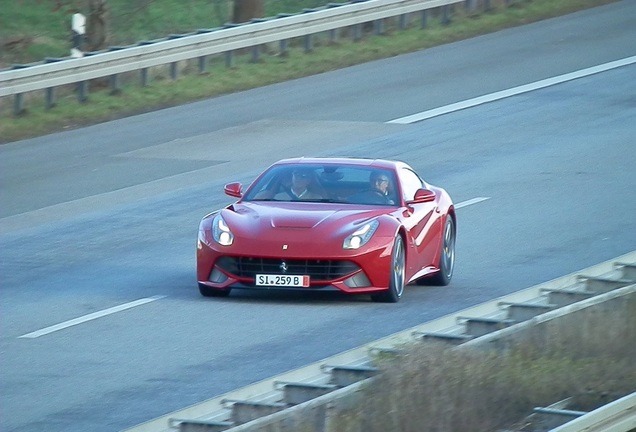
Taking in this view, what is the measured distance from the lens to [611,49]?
30.9 meters

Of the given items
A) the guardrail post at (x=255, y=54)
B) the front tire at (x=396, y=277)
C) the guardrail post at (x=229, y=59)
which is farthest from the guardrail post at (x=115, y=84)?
the front tire at (x=396, y=277)

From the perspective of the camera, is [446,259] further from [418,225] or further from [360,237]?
[360,237]

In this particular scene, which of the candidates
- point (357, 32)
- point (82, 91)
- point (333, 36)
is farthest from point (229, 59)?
point (82, 91)

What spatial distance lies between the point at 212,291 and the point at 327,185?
60.9 inches

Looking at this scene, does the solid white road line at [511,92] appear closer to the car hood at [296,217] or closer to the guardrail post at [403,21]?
the guardrail post at [403,21]

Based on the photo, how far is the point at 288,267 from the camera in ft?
42.5

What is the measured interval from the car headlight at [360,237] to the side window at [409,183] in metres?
0.95

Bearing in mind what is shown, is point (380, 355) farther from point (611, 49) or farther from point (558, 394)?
point (611, 49)

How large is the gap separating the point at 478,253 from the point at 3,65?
19.3m

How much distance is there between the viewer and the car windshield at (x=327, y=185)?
45.7 feet

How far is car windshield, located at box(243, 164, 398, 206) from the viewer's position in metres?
13.9

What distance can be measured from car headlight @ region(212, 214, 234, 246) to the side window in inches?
72.6


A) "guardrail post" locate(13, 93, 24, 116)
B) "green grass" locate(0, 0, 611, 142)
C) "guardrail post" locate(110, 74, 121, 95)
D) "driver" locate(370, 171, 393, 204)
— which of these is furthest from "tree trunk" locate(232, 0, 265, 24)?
"driver" locate(370, 171, 393, 204)

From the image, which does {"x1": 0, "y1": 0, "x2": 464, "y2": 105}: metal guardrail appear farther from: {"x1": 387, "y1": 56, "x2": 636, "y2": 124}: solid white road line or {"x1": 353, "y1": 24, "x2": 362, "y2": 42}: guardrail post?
{"x1": 387, "y1": 56, "x2": 636, "y2": 124}: solid white road line
